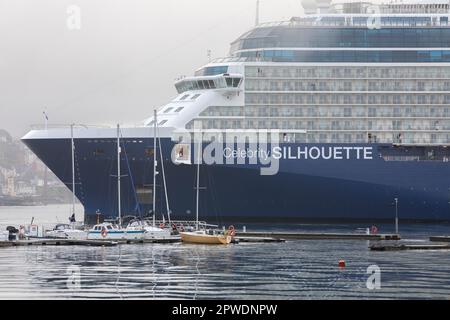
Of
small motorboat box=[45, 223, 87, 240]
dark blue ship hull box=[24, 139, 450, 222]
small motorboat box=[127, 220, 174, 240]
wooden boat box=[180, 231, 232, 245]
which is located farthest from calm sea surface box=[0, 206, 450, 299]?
dark blue ship hull box=[24, 139, 450, 222]

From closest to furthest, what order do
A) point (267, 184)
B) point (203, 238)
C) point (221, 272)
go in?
1. point (221, 272)
2. point (203, 238)
3. point (267, 184)

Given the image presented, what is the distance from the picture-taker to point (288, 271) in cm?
4622

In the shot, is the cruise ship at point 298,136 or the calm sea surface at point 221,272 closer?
the calm sea surface at point 221,272

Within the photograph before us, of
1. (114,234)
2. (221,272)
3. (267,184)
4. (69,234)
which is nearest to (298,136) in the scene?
(267,184)

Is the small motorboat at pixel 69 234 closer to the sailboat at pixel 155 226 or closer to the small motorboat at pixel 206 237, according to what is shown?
the sailboat at pixel 155 226

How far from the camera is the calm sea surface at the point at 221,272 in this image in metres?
38.8

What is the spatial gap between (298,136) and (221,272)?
95.3 ft

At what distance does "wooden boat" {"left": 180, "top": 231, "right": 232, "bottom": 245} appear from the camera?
204ft

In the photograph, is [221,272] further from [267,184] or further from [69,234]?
[267,184]

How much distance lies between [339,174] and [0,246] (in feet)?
70.6

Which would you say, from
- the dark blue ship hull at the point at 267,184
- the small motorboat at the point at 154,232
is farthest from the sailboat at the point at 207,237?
the dark blue ship hull at the point at 267,184

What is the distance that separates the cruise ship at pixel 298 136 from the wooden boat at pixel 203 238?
7927mm

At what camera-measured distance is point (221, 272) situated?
45.6m
